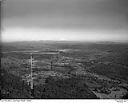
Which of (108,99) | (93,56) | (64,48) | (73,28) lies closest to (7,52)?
(64,48)

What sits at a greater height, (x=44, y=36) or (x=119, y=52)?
(x=44, y=36)

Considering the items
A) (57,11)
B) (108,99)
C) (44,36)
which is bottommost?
(108,99)

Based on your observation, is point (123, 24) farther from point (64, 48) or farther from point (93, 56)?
point (64, 48)

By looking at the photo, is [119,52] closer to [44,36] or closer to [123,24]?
[123,24]

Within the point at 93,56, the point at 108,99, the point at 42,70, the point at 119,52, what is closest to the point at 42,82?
the point at 42,70

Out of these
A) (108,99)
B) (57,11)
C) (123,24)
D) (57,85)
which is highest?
(57,11)

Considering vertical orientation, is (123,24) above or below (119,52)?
above
